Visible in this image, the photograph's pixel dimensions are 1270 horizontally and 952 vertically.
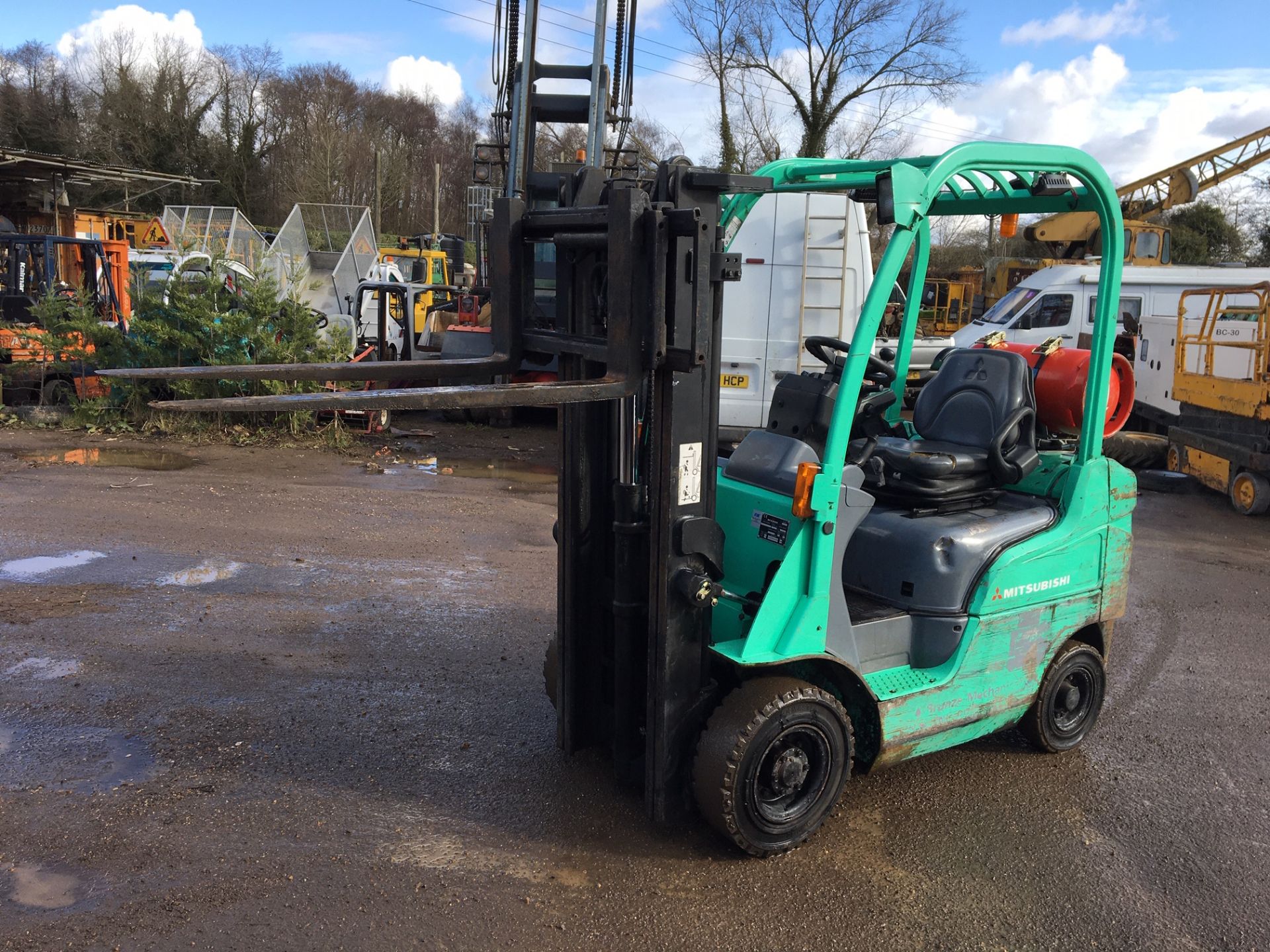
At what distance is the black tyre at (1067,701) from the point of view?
4.68 meters

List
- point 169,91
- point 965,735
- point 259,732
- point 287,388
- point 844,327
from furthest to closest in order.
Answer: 1. point 169,91
2. point 287,388
3. point 844,327
4. point 259,732
5. point 965,735

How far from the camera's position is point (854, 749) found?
4.06m

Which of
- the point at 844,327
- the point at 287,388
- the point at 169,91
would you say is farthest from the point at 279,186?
the point at 844,327

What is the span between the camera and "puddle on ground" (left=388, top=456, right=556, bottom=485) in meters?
11.1

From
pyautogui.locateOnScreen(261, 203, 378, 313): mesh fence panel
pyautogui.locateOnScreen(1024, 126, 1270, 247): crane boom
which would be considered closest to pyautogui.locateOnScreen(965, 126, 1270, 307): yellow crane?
pyautogui.locateOnScreen(1024, 126, 1270, 247): crane boom

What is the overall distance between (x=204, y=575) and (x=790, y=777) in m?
4.86

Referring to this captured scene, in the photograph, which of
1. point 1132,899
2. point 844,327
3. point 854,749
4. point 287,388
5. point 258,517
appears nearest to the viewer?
point 1132,899

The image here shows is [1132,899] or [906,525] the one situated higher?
[906,525]

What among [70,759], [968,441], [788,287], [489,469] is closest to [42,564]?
[70,759]

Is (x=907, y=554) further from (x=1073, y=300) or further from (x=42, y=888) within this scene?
(x=1073, y=300)

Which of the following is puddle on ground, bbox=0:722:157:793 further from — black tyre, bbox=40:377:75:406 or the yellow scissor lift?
the yellow scissor lift

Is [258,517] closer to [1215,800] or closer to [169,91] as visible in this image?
[1215,800]

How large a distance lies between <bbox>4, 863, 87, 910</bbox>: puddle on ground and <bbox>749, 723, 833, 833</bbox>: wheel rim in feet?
7.57

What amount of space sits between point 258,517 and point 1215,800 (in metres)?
7.23
